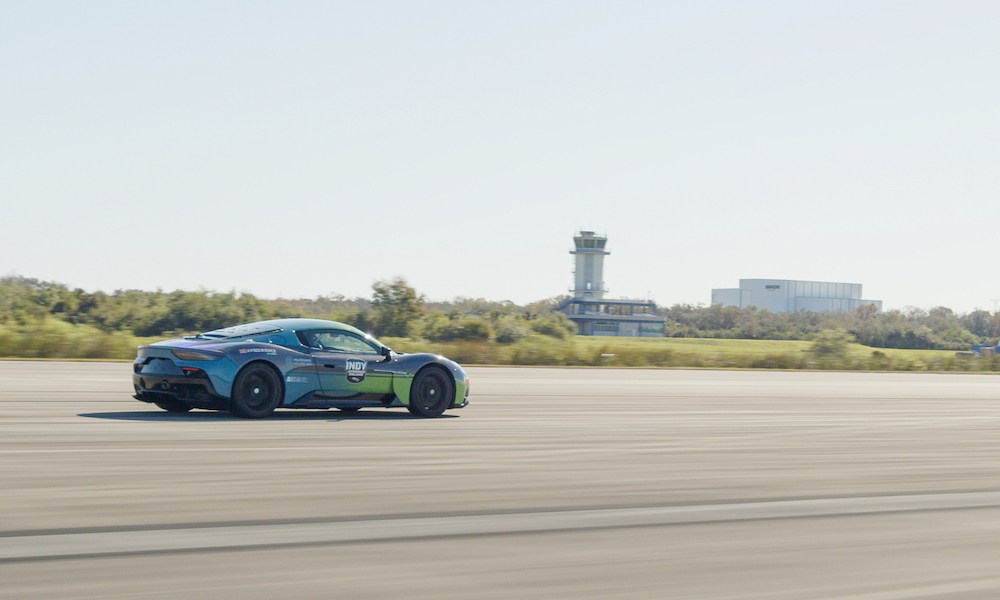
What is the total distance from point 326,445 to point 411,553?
5.03 m

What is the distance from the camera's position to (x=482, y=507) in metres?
8.09

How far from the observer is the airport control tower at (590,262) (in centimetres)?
16575

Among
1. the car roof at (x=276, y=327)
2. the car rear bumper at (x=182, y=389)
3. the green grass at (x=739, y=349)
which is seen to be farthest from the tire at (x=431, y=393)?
the green grass at (x=739, y=349)

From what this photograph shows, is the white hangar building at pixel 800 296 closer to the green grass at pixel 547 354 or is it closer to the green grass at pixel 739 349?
the green grass at pixel 739 349

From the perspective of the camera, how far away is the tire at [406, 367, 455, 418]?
15.0 meters

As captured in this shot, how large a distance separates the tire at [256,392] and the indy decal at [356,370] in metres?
0.87

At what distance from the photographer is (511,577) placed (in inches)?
237

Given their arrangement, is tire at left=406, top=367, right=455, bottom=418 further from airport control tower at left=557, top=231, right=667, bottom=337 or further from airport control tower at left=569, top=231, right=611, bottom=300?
airport control tower at left=569, top=231, right=611, bottom=300

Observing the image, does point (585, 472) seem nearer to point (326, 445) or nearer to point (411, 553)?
point (326, 445)

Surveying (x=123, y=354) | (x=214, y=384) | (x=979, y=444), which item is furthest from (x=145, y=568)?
(x=123, y=354)

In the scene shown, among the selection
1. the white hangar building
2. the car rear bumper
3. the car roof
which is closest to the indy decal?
the car roof

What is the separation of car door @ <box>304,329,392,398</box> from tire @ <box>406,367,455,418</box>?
1.26ft

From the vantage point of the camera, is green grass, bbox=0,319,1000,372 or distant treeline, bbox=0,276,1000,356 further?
distant treeline, bbox=0,276,1000,356

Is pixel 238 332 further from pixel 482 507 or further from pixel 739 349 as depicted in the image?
pixel 739 349
